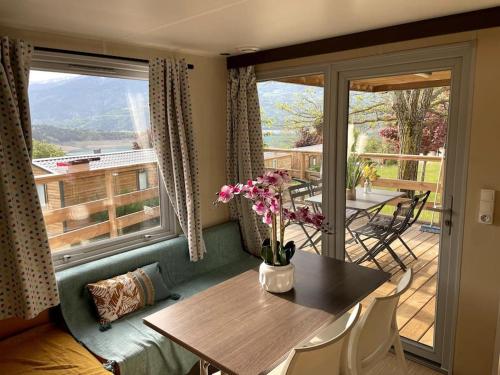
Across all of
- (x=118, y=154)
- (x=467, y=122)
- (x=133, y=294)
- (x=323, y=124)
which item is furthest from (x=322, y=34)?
(x=133, y=294)

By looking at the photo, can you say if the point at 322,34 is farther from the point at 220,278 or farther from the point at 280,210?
the point at 220,278

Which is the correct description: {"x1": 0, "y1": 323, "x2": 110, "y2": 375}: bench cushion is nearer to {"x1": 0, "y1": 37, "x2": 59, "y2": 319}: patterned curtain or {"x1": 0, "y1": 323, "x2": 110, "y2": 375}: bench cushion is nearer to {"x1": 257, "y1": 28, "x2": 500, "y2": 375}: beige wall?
{"x1": 0, "y1": 37, "x2": 59, "y2": 319}: patterned curtain

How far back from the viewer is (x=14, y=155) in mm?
2123

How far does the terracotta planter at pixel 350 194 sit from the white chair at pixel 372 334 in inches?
44.2

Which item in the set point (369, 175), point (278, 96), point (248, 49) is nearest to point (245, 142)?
point (278, 96)

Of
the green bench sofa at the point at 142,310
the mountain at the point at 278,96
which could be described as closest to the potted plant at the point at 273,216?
the green bench sofa at the point at 142,310

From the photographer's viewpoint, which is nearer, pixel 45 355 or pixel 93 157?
pixel 45 355

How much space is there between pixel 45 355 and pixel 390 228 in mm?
2333

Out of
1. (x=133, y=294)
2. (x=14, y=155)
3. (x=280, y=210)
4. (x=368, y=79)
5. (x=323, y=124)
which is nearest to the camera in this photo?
(x=280, y=210)

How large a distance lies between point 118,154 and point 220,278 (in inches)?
47.7

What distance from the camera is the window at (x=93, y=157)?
2.49m

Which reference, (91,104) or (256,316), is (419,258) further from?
(91,104)

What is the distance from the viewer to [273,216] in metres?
1.99

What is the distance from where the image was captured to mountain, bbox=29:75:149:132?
248 cm
